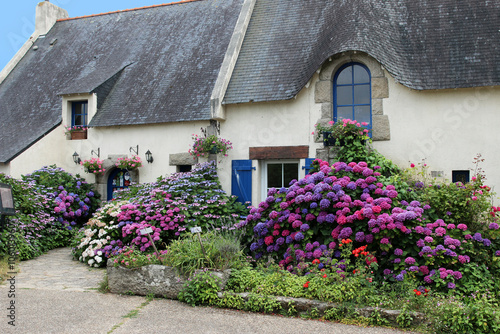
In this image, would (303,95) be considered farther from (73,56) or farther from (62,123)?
(73,56)

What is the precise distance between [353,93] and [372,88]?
429mm

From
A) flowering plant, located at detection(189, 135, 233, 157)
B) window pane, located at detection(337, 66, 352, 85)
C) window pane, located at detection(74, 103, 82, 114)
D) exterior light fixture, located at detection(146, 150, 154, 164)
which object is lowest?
exterior light fixture, located at detection(146, 150, 154, 164)

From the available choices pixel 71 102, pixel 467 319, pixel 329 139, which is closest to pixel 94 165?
pixel 71 102

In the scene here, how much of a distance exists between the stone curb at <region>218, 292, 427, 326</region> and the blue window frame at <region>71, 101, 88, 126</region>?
8.37 meters

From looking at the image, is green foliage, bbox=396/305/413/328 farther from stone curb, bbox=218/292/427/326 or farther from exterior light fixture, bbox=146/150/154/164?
exterior light fixture, bbox=146/150/154/164

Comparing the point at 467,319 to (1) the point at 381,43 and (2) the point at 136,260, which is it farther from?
(1) the point at 381,43

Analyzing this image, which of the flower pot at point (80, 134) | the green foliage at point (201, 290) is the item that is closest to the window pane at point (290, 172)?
the green foliage at point (201, 290)

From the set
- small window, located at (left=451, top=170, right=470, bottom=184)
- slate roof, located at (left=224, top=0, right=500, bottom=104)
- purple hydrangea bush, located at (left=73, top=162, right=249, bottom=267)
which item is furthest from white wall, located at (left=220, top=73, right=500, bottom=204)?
purple hydrangea bush, located at (left=73, top=162, right=249, bottom=267)

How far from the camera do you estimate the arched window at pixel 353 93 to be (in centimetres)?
904

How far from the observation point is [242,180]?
964 centimetres

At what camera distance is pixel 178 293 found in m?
5.82

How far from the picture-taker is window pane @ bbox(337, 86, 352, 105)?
916 cm

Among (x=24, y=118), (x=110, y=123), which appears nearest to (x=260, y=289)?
(x=110, y=123)

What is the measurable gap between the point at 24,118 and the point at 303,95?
27.1 feet
